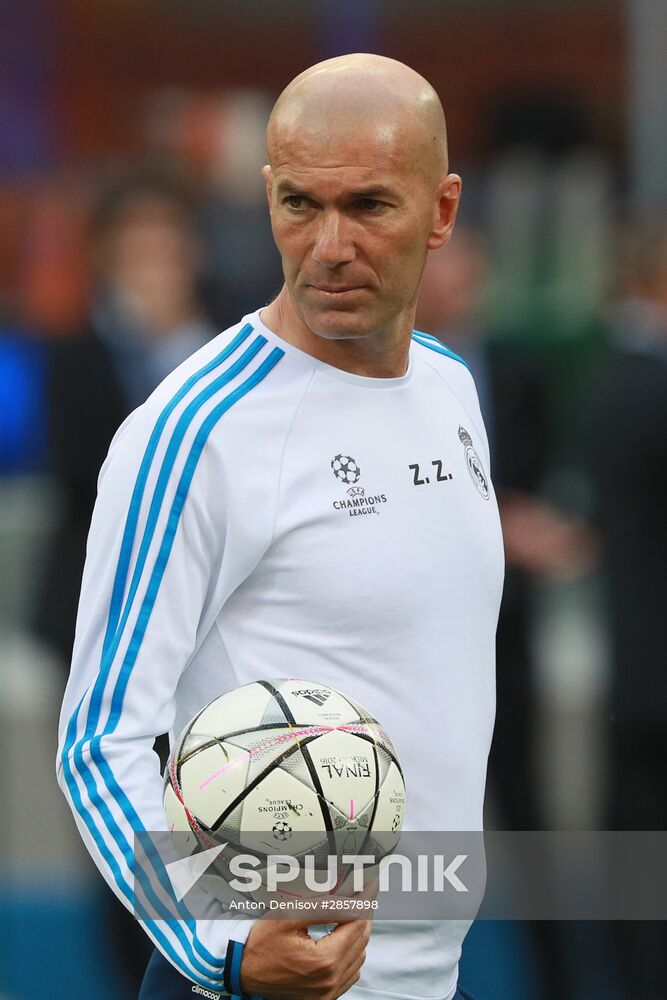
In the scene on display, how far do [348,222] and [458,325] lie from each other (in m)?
3.18

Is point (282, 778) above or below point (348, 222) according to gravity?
below

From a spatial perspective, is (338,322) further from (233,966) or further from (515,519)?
(515,519)

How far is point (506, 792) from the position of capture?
577cm

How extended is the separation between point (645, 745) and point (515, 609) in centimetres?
58

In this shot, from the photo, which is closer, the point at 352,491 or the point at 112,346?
the point at 352,491

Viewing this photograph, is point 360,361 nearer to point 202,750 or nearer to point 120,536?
point 120,536

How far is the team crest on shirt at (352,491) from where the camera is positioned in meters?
2.46

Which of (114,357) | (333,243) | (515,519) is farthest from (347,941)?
(515,519)

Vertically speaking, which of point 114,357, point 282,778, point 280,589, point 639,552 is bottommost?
point 639,552

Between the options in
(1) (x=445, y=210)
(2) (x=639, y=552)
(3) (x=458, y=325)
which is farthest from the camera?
(3) (x=458, y=325)

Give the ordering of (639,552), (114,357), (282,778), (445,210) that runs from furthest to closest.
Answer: (639,552) < (114,357) < (445,210) < (282,778)

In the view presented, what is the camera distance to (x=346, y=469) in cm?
248

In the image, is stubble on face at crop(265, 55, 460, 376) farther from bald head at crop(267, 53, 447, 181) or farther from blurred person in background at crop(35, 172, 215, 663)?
blurred person in background at crop(35, 172, 215, 663)

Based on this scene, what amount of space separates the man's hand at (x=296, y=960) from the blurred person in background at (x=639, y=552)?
3.12 meters
